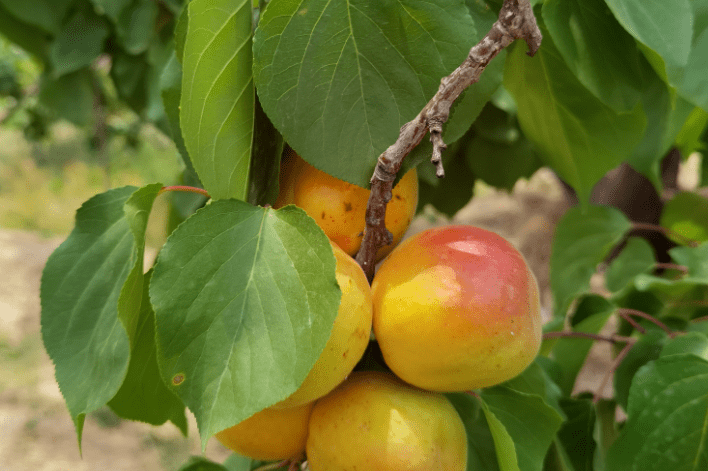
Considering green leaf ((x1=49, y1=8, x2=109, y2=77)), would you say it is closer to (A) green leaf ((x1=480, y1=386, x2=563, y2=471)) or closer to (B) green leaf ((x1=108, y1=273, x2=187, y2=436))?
(B) green leaf ((x1=108, y1=273, x2=187, y2=436))

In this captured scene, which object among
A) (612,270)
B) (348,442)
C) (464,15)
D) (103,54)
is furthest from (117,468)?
(464,15)

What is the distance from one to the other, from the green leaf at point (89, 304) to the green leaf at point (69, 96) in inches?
31.6

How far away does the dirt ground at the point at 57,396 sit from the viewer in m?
1.80

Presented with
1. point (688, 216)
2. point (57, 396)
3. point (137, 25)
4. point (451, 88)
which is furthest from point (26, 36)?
point (57, 396)

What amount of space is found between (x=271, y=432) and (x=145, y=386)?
9cm

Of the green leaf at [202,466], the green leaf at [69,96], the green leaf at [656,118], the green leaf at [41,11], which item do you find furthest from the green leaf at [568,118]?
the green leaf at [69,96]

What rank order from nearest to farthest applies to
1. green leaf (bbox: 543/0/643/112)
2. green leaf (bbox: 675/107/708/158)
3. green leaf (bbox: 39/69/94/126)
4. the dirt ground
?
green leaf (bbox: 543/0/643/112) → green leaf (bbox: 675/107/708/158) → green leaf (bbox: 39/69/94/126) → the dirt ground

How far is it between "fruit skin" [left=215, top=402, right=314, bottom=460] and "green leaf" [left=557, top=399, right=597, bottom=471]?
0.82 ft

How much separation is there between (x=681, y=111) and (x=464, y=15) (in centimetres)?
29

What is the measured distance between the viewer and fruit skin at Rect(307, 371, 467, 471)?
0.98 feet

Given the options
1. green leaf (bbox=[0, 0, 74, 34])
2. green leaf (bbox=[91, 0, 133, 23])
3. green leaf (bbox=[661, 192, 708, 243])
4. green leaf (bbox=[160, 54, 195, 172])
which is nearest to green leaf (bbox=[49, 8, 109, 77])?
green leaf (bbox=[0, 0, 74, 34])

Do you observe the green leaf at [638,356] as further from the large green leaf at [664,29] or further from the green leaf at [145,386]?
the green leaf at [145,386]

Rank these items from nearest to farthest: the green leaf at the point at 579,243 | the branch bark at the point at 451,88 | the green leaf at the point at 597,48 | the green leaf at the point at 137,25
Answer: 1. the branch bark at the point at 451,88
2. the green leaf at the point at 597,48
3. the green leaf at the point at 579,243
4. the green leaf at the point at 137,25

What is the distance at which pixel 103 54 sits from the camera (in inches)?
41.9
